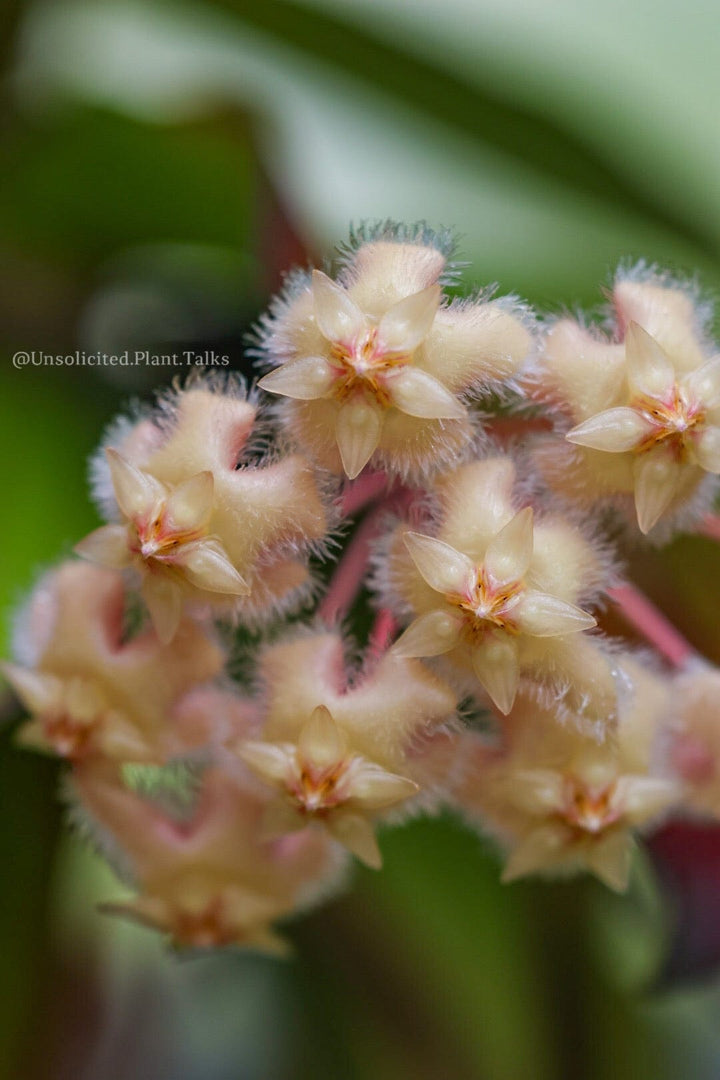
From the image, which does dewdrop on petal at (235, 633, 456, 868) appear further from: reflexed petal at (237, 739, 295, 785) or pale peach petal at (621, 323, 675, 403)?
pale peach petal at (621, 323, 675, 403)

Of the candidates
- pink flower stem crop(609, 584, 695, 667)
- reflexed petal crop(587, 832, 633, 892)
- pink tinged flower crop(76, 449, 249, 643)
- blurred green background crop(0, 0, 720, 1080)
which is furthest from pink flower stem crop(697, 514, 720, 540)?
blurred green background crop(0, 0, 720, 1080)

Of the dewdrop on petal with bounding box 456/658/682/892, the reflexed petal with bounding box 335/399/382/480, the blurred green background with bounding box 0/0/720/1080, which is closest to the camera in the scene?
the reflexed petal with bounding box 335/399/382/480

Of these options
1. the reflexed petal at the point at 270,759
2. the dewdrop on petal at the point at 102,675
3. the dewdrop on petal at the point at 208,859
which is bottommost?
the dewdrop on petal at the point at 208,859

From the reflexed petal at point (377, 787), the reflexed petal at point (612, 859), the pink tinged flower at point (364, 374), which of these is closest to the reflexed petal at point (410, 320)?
the pink tinged flower at point (364, 374)

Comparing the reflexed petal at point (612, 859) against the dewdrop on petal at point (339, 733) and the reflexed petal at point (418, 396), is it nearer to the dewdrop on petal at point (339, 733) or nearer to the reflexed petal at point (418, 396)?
the dewdrop on petal at point (339, 733)

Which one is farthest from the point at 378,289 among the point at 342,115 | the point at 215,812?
the point at 342,115

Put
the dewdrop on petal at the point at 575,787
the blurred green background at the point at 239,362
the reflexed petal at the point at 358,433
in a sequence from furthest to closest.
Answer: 1. the blurred green background at the point at 239,362
2. the dewdrop on petal at the point at 575,787
3. the reflexed petal at the point at 358,433

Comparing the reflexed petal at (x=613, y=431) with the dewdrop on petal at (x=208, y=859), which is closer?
the reflexed petal at (x=613, y=431)
